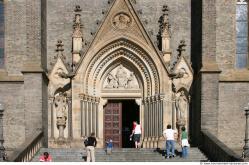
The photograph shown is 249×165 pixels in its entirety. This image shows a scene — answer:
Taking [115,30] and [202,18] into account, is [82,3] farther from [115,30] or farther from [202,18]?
[202,18]

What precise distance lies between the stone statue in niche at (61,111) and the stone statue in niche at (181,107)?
4986 mm

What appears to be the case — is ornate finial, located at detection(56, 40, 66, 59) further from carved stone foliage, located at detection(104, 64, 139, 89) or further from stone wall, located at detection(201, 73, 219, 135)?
stone wall, located at detection(201, 73, 219, 135)

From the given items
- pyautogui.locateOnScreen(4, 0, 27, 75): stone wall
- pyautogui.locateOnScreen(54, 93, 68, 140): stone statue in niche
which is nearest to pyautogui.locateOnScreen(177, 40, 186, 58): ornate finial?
pyautogui.locateOnScreen(54, 93, 68, 140): stone statue in niche

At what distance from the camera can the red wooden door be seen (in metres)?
31.4

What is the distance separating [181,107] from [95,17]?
5635 mm

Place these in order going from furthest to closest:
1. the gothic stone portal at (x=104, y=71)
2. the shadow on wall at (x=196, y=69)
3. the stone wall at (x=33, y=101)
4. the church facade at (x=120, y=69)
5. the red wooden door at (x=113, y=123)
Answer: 1. the red wooden door at (x=113, y=123)
2. the gothic stone portal at (x=104, y=71)
3. the shadow on wall at (x=196, y=69)
4. the church facade at (x=120, y=69)
5. the stone wall at (x=33, y=101)

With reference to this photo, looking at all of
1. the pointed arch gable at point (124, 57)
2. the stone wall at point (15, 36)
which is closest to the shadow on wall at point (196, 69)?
the pointed arch gable at point (124, 57)

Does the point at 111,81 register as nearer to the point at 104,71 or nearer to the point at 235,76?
Result: the point at 104,71

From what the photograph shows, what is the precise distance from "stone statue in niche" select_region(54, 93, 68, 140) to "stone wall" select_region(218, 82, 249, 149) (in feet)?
22.3

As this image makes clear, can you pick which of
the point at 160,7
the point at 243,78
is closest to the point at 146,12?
the point at 160,7

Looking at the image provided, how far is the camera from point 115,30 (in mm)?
30453

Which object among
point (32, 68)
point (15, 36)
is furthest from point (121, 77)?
point (15, 36)

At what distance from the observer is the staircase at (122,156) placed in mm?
25672

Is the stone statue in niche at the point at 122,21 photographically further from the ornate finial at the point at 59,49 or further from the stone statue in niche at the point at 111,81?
the ornate finial at the point at 59,49
